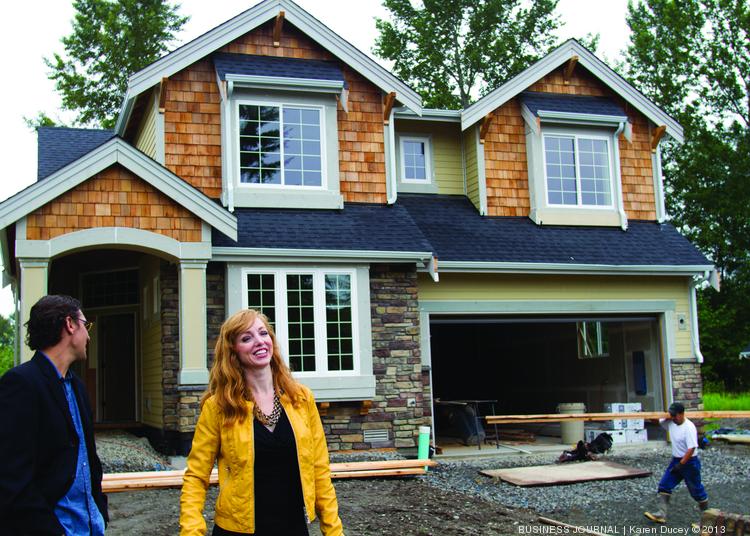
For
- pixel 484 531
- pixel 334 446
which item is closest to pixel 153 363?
pixel 334 446

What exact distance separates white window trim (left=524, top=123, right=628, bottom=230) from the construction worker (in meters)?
6.76

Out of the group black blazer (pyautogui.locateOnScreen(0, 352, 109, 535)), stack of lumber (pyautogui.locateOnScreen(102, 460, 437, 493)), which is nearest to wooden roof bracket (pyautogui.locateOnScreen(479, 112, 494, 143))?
stack of lumber (pyautogui.locateOnScreen(102, 460, 437, 493))

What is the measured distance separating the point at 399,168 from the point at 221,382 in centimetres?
1250

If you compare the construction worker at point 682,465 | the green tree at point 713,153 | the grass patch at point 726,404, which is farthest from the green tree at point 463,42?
the construction worker at point 682,465

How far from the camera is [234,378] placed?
3689mm

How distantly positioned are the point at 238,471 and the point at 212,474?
6198 millimetres

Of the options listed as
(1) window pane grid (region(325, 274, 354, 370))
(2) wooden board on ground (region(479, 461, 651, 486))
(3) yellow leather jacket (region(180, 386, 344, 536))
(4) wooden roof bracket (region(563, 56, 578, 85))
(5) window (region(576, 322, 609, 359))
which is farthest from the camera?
(5) window (region(576, 322, 609, 359))

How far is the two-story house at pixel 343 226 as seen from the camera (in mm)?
11680

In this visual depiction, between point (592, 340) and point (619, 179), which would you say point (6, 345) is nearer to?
point (592, 340)

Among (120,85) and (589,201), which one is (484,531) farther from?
(120,85)

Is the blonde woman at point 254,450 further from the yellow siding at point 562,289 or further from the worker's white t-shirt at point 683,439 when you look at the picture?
the yellow siding at point 562,289

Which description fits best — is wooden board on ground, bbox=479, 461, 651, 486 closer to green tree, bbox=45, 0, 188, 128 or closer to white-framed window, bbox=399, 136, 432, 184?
white-framed window, bbox=399, 136, 432, 184

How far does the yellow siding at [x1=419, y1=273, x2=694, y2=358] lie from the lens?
565 inches

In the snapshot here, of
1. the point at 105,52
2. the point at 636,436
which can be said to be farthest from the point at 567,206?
the point at 105,52
